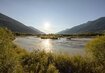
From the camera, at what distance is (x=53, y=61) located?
43.1 ft

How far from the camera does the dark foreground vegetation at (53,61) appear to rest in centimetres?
864

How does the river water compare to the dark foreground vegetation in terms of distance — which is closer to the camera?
the dark foreground vegetation

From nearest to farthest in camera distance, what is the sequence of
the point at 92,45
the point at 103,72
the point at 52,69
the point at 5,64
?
1. the point at 5,64
2. the point at 52,69
3. the point at 103,72
4. the point at 92,45

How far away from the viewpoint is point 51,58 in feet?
44.9

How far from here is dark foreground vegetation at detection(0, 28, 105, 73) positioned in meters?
8.64

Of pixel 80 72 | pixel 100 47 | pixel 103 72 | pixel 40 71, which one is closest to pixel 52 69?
pixel 40 71

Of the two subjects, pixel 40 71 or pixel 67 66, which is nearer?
pixel 40 71

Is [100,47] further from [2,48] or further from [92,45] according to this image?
[2,48]

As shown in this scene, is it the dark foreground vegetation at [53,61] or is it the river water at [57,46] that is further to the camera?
the river water at [57,46]

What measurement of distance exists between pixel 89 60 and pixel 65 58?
5.72 feet

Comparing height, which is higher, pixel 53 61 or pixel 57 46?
pixel 57 46

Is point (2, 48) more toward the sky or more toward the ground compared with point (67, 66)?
more toward the sky

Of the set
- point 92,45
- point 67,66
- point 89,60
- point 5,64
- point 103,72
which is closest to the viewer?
point 5,64

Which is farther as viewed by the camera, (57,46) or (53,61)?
(57,46)
